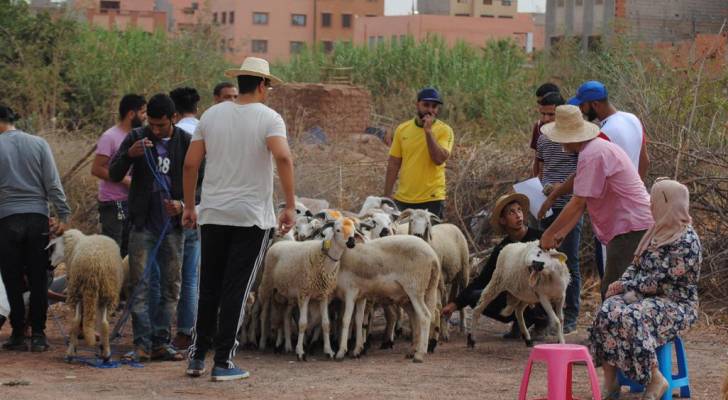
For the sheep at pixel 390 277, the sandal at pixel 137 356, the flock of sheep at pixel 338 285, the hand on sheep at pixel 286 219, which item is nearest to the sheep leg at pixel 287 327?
the flock of sheep at pixel 338 285

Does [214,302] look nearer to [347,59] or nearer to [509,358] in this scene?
[509,358]

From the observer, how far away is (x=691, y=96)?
1291 cm

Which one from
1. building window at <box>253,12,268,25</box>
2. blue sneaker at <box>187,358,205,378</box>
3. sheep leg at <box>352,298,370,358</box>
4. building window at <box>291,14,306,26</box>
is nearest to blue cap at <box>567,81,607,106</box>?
sheep leg at <box>352,298,370,358</box>

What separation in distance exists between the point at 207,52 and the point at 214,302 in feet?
68.8

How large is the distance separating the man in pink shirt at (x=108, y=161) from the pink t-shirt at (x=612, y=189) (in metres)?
3.96

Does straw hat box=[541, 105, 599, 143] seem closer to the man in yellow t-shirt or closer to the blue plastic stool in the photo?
the blue plastic stool

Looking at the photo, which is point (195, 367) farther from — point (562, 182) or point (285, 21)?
point (285, 21)

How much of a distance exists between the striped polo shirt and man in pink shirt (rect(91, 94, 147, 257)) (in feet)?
11.4

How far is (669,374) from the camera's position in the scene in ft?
24.7

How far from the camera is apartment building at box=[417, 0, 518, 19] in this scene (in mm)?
78625

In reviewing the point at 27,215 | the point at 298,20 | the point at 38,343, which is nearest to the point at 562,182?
the point at 27,215

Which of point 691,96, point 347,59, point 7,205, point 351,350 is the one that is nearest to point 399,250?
point 351,350

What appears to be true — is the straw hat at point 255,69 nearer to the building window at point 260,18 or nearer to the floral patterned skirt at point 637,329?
the floral patterned skirt at point 637,329

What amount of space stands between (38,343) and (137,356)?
1.01 metres
